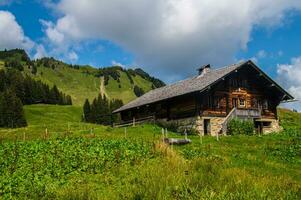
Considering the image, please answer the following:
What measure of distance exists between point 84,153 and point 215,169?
742 centimetres

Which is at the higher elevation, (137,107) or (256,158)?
(137,107)

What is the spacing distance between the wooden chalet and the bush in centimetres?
69

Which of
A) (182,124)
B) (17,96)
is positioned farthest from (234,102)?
(17,96)

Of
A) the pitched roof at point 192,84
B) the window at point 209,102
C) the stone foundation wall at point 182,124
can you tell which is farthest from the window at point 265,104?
the stone foundation wall at point 182,124

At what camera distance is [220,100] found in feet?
171

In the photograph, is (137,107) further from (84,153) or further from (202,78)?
(84,153)

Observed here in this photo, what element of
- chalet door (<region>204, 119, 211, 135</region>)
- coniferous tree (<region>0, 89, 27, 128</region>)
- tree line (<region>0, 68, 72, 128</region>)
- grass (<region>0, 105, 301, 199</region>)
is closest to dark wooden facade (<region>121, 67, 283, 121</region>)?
chalet door (<region>204, 119, 211, 135</region>)

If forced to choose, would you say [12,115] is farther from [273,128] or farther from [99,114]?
[273,128]

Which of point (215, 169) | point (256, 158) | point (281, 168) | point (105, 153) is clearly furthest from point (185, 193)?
point (256, 158)

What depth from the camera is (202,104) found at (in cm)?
5028

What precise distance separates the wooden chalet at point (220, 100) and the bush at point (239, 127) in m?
0.69

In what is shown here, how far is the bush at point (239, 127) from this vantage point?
4925 cm

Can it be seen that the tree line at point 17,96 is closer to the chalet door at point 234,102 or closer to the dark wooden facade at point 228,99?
the dark wooden facade at point 228,99

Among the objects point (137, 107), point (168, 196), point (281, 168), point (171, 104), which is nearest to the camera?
point (168, 196)
